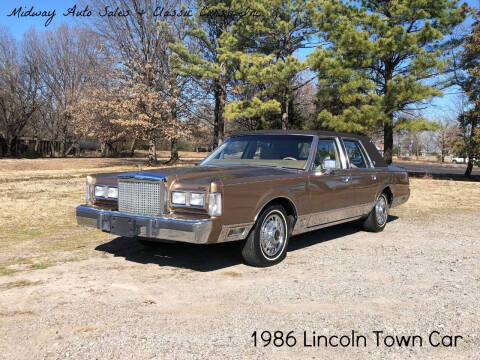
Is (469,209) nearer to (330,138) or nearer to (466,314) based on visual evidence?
(330,138)

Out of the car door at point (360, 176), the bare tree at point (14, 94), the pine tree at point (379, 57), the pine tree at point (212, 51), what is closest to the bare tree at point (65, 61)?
the bare tree at point (14, 94)

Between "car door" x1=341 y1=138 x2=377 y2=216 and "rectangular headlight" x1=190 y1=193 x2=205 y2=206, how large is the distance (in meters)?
2.90

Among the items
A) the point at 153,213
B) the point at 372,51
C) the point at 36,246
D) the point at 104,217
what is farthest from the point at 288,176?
the point at 372,51

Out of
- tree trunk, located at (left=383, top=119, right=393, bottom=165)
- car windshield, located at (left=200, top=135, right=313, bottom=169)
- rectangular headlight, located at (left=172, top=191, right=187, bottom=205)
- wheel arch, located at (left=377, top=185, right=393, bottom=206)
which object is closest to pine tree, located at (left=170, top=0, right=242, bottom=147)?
tree trunk, located at (left=383, top=119, right=393, bottom=165)

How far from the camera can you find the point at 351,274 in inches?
200

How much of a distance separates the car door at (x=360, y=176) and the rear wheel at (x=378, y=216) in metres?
0.29

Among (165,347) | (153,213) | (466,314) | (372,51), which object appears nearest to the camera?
(165,347)

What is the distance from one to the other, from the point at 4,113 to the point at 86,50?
358 inches

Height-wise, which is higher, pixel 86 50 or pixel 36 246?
pixel 86 50

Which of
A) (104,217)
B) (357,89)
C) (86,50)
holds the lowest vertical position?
(104,217)

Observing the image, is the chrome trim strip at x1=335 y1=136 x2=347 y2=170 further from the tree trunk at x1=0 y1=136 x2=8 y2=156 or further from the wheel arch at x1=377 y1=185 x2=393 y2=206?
the tree trunk at x1=0 y1=136 x2=8 y2=156

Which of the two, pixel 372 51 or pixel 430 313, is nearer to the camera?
pixel 430 313

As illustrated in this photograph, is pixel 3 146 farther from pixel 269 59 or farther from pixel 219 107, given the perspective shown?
pixel 269 59

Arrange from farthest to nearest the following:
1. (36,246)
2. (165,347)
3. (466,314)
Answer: (36,246) < (466,314) < (165,347)
